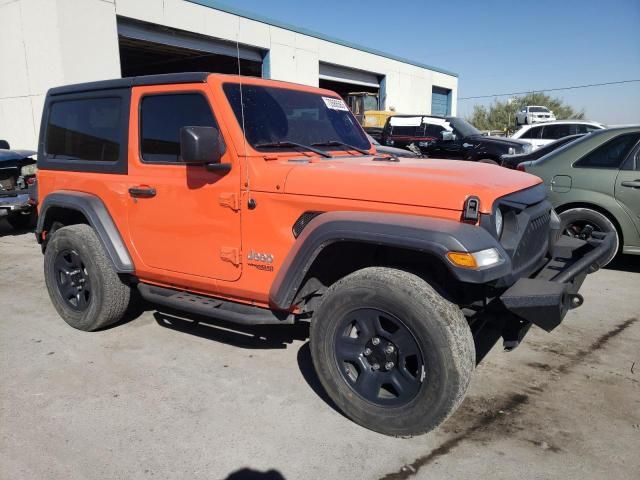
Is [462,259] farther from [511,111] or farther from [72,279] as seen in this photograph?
[511,111]

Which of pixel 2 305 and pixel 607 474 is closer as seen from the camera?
pixel 607 474

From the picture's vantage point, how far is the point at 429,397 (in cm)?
261

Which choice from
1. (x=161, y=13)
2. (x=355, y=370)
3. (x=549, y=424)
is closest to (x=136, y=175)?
(x=355, y=370)

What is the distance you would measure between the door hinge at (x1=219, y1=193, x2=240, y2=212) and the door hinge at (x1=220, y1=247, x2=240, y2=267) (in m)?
Answer: 0.26

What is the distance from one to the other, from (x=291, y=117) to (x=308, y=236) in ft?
3.83

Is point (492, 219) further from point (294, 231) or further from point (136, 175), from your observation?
point (136, 175)

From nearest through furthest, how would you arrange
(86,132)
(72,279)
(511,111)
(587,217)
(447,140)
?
(86,132) < (72,279) < (587,217) < (447,140) < (511,111)

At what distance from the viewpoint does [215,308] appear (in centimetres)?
345

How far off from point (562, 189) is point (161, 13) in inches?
471

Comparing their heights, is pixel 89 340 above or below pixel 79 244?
below

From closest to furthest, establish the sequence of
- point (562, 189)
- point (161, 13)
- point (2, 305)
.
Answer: point (2, 305)
point (562, 189)
point (161, 13)

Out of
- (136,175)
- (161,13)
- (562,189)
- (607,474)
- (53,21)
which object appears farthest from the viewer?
(161,13)

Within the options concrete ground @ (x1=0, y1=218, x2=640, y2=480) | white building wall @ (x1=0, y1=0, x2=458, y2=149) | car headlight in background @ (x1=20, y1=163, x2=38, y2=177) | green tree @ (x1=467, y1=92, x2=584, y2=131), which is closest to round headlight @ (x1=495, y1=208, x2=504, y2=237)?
concrete ground @ (x1=0, y1=218, x2=640, y2=480)

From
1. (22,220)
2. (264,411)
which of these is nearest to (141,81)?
(264,411)
